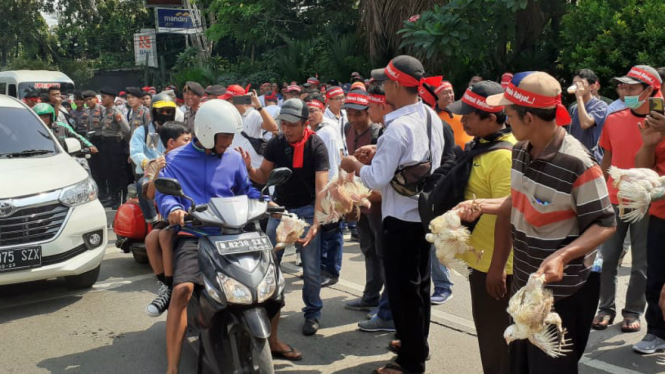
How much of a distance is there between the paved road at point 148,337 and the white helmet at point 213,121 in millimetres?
1721

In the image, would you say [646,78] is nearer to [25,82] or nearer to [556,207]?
[556,207]

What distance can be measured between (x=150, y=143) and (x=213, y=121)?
3385 millimetres

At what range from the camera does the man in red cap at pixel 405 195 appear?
411 centimetres

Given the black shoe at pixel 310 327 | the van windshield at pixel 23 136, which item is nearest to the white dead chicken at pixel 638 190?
the black shoe at pixel 310 327

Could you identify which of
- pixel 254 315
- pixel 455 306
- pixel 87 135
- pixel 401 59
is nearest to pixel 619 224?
pixel 455 306

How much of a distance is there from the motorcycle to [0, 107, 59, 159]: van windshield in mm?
3297

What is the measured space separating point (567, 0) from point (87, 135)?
381 inches

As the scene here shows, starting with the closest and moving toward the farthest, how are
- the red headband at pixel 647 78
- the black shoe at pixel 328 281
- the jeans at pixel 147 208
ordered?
the red headband at pixel 647 78
the black shoe at pixel 328 281
the jeans at pixel 147 208

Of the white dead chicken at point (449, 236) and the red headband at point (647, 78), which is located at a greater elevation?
the red headband at point (647, 78)

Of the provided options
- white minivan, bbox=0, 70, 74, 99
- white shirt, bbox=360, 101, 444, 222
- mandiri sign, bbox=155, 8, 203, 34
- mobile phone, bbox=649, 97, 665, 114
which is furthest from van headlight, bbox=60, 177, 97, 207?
mandiri sign, bbox=155, 8, 203, 34

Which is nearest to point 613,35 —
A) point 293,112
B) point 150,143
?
point 293,112

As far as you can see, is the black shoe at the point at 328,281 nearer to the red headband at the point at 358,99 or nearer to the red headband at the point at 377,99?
the red headband at the point at 358,99

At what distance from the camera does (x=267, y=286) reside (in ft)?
12.6

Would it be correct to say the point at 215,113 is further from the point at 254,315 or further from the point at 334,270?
the point at 334,270
